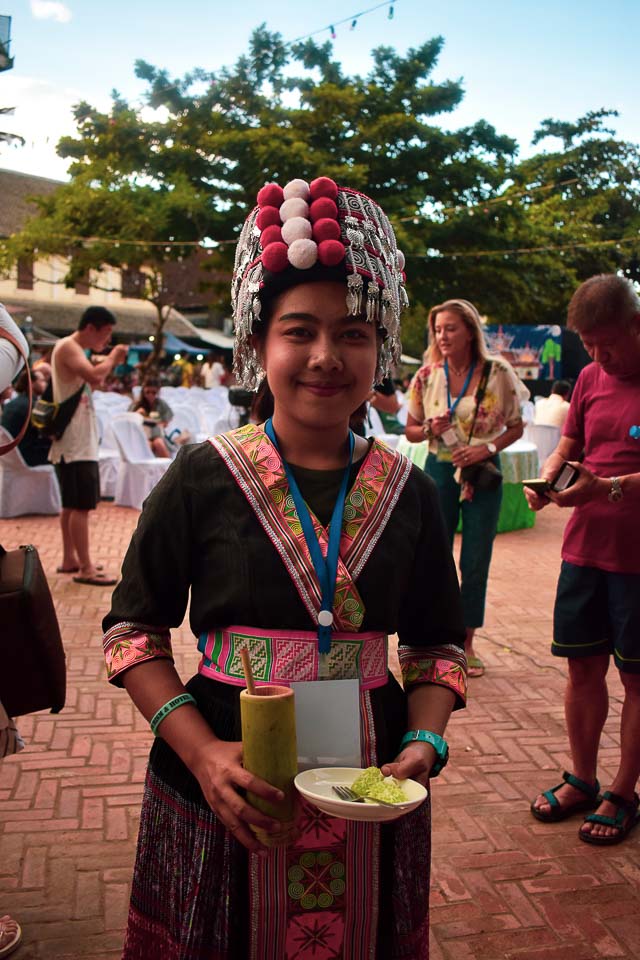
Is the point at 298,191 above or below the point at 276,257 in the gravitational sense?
above

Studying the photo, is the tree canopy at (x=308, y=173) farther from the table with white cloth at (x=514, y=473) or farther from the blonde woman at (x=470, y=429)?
the blonde woman at (x=470, y=429)

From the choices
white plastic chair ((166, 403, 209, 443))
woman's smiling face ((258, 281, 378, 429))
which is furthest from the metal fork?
white plastic chair ((166, 403, 209, 443))

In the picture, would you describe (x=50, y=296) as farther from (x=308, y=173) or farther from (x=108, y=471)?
(x=108, y=471)

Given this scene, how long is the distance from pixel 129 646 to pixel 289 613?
0.30 m

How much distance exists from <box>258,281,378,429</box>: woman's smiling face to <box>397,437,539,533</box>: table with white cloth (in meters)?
6.05

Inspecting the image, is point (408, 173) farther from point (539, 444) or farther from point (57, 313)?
point (57, 313)

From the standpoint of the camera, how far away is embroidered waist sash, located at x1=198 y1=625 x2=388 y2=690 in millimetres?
1433

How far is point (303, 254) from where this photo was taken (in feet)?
4.77

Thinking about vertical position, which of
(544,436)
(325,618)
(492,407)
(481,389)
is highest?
(481,389)

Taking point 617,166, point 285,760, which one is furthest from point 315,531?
point 617,166

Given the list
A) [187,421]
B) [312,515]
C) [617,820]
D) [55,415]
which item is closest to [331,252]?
[312,515]

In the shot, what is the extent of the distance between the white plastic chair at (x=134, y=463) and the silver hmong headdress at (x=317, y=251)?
8118mm

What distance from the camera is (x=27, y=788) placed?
11.0ft

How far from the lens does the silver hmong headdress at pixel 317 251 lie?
148 cm
